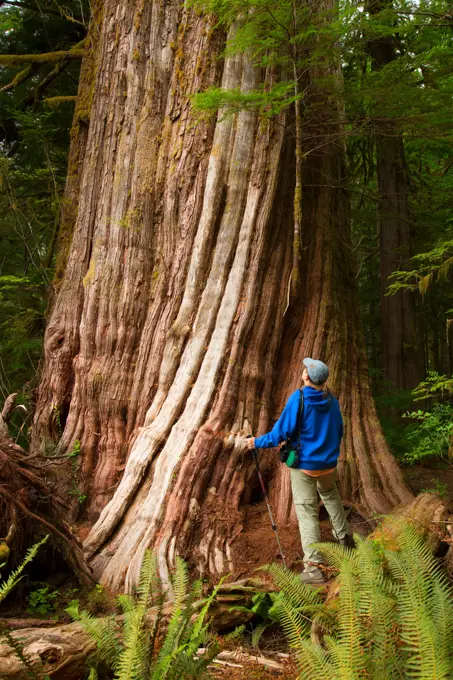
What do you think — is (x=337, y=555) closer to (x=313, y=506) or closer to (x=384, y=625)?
(x=384, y=625)

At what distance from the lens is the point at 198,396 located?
5391 millimetres

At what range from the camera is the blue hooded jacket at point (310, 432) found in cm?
459

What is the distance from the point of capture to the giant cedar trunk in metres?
5.11

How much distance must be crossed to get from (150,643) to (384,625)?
1.13 meters

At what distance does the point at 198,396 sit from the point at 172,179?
2.65 m

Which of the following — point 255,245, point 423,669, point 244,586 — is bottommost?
point 244,586

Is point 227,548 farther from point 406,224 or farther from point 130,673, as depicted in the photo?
point 406,224

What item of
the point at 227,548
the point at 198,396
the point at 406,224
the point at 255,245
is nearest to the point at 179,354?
the point at 198,396

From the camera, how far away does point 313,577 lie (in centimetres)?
432


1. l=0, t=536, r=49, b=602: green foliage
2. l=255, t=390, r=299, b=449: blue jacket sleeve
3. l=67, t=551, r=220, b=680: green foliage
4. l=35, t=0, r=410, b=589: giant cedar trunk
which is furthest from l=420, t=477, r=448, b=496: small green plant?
l=0, t=536, r=49, b=602: green foliage

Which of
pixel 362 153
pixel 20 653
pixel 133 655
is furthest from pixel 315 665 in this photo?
pixel 362 153

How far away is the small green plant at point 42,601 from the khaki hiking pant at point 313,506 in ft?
6.64

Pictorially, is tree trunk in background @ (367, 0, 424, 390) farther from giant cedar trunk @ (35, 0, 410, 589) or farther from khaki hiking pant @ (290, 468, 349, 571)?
khaki hiking pant @ (290, 468, 349, 571)

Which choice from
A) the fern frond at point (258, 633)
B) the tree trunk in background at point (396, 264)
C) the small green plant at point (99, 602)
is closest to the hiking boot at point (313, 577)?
the fern frond at point (258, 633)
